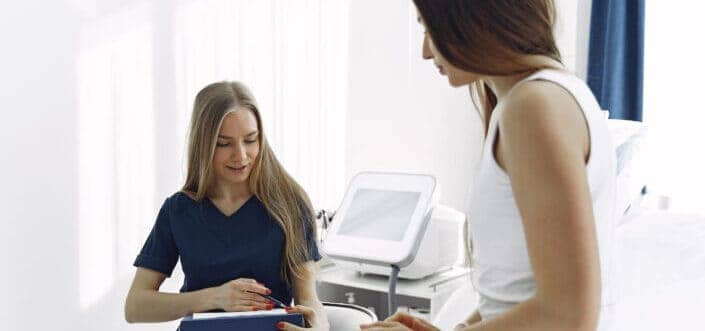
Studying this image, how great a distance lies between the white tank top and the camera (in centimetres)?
71

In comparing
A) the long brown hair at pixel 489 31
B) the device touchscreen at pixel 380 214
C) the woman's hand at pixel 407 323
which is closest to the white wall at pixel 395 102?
the device touchscreen at pixel 380 214

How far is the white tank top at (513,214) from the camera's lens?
2.33ft

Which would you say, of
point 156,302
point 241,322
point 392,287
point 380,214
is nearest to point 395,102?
point 380,214

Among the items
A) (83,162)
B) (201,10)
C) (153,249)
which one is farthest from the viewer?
(201,10)

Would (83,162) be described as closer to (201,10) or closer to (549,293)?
(201,10)

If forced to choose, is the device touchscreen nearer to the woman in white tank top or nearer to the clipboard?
the clipboard

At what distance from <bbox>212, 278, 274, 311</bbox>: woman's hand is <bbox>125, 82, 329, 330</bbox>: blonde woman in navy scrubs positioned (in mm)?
80

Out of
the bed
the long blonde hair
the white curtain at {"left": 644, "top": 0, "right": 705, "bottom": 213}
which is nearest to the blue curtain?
the white curtain at {"left": 644, "top": 0, "right": 705, "bottom": 213}

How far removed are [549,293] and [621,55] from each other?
2318 mm

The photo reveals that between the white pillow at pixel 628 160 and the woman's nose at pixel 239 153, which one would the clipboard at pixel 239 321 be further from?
the white pillow at pixel 628 160

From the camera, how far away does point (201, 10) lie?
2.54 meters

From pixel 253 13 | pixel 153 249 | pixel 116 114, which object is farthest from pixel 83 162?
pixel 253 13

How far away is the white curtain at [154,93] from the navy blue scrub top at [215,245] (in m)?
0.54

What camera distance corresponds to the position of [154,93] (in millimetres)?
2398
